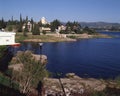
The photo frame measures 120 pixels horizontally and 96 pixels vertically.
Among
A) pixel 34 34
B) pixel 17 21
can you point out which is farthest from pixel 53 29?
pixel 34 34

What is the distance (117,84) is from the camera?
80.3ft

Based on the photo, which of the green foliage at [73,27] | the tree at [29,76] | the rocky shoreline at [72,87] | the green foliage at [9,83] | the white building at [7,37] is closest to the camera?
the green foliage at [9,83]

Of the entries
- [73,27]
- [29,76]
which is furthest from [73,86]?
[73,27]

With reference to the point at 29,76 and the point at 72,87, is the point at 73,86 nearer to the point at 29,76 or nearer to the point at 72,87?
the point at 72,87

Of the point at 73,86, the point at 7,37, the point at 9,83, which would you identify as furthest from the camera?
the point at 7,37

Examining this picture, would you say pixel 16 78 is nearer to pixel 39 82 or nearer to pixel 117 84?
pixel 39 82

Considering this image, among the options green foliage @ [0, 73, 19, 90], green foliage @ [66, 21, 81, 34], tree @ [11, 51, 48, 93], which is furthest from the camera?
green foliage @ [66, 21, 81, 34]

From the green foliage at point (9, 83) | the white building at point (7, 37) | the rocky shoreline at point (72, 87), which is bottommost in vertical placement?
the rocky shoreline at point (72, 87)

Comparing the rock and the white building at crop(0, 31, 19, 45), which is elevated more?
the white building at crop(0, 31, 19, 45)

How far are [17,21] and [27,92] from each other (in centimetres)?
9591

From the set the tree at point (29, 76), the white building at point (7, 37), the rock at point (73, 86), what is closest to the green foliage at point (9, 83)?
the tree at point (29, 76)

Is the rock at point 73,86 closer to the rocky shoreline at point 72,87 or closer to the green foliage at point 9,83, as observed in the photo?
the rocky shoreline at point 72,87

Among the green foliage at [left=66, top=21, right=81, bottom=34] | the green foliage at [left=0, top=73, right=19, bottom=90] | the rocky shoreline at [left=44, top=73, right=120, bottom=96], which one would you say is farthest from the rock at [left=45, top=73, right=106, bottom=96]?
the green foliage at [left=66, top=21, right=81, bottom=34]

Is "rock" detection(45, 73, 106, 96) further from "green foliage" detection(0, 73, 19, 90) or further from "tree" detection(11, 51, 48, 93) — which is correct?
"green foliage" detection(0, 73, 19, 90)
